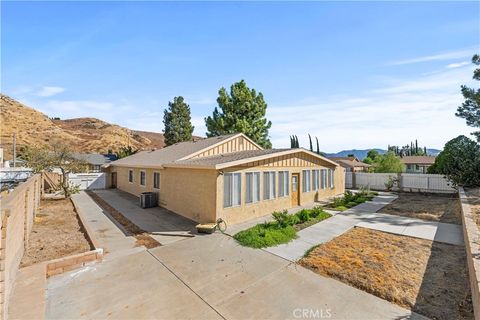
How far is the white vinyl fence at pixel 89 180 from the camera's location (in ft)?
68.3

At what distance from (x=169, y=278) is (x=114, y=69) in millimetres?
11670

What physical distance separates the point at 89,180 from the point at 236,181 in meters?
17.9

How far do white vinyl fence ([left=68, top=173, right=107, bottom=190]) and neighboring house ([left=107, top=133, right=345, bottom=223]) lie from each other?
8.25 metres

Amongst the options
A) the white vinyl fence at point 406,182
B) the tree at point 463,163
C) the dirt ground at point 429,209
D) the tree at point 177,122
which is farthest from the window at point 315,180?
the tree at point 177,122

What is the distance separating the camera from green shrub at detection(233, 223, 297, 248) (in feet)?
24.2

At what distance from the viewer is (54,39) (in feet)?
29.0

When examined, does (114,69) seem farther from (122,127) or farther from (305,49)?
(122,127)

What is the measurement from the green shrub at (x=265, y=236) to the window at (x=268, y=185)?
244 centimetres

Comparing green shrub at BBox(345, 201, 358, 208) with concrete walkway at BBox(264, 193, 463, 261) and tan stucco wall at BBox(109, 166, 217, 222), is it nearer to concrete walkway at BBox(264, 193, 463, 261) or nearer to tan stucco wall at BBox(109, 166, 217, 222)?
concrete walkway at BBox(264, 193, 463, 261)

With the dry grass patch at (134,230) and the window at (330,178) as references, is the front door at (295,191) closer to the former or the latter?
the window at (330,178)

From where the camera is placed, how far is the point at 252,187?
10.4 metres

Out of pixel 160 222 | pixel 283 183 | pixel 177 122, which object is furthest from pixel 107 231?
pixel 177 122

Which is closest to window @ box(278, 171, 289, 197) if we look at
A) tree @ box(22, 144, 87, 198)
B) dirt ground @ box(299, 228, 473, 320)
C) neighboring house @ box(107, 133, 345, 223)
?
neighboring house @ box(107, 133, 345, 223)

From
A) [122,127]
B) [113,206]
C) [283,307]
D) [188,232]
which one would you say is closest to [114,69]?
[113,206]
